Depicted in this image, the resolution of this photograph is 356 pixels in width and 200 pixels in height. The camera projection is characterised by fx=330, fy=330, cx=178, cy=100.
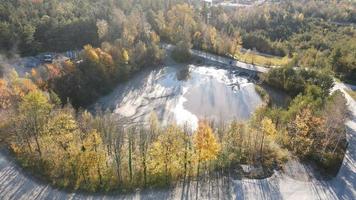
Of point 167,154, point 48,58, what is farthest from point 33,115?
point 48,58

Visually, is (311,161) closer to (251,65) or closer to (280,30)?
(251,65)

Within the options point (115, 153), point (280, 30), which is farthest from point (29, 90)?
point (280, 30)

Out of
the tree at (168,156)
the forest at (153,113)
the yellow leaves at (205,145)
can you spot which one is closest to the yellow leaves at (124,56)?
the forest at (153,113)

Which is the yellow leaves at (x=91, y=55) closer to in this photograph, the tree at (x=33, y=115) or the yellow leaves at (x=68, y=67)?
the yellow leaves at (x=68, y=67)

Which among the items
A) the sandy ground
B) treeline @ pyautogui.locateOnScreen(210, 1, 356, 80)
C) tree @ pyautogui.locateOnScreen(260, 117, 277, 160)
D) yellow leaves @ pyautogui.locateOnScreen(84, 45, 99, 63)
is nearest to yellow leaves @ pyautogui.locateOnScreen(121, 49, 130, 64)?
yellow leaves @ pyautogui.locateOnScreen(84, 45, 99, 63)

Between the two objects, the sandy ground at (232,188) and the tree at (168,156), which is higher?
the tree at (168,156)
